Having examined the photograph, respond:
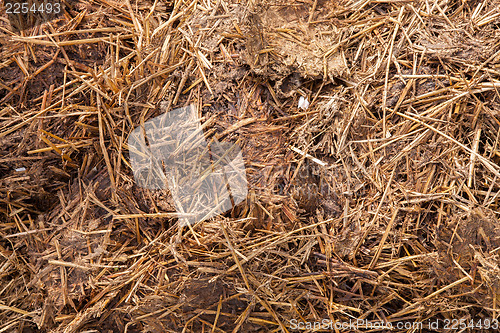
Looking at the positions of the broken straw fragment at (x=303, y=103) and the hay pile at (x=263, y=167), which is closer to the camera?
the hay pile at (x=263, y=167)

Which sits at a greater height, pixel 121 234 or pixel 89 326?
pixel 121 234

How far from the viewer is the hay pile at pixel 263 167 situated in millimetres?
1338

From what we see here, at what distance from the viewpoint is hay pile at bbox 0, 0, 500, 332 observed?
4.39 ft

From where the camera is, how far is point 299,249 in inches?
53.3

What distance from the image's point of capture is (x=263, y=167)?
4.54 feet

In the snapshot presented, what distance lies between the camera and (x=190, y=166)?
4.52 ft

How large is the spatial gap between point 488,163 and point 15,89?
6.67 ft

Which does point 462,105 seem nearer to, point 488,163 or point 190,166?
point 488,163

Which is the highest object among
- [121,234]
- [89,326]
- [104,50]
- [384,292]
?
[104,50]

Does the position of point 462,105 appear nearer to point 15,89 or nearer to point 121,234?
point 121,234

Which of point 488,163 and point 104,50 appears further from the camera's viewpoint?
point 104,50

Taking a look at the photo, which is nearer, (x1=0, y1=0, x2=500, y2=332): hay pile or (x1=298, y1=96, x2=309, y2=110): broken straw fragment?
(x1=0, y1=0, x2=500, y2=332): hay pile

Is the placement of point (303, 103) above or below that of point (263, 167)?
above

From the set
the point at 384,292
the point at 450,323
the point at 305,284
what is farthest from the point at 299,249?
the point at 450,323
